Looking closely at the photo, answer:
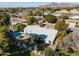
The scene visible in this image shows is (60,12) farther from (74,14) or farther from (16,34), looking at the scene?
(16,34)

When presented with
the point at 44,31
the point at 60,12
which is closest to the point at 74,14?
the point at 60,12

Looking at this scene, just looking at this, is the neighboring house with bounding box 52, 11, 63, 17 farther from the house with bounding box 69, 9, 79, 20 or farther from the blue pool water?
the blue pool water

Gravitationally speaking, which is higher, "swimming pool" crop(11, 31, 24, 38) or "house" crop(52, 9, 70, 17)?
"house" crop(52, 9, 70, 17)

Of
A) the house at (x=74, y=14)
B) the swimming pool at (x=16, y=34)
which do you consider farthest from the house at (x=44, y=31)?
the house at (x=74, y=14)

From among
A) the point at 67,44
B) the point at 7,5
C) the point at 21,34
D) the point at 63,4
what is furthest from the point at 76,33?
the point at 7,5

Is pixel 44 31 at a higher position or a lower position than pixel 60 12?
lower

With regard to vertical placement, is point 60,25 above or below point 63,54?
above

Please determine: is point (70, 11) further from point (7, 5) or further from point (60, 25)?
point (7, 5)

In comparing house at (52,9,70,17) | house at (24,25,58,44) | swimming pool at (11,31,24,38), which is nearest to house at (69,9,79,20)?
house at (52,9,70,17)
